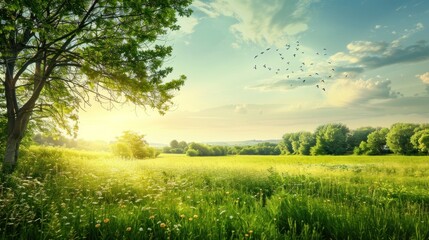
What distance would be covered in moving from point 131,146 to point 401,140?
2735 inches

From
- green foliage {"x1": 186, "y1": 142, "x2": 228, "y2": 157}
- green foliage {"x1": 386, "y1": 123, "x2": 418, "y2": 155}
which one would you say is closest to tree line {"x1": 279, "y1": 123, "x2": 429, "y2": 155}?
green foliage {"x1": 386, "y1": 123, "x2": 418, "y2": 155}

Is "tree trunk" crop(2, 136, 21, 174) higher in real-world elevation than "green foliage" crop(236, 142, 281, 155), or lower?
lower

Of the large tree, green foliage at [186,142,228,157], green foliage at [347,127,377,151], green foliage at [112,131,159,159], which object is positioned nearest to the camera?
the large tree

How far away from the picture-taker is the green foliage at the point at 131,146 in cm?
4851

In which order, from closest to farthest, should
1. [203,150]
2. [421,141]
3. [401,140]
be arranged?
[421,141] → [401,140] → [203,150]

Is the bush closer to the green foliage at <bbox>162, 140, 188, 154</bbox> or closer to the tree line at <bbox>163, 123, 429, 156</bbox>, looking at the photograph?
the tree line at <bbox>163, 123, 429, 156</bbox>

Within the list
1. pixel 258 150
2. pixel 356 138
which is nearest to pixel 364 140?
pixel 356 138

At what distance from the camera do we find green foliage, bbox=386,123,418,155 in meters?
80.2

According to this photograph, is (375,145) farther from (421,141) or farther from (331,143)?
(421,141)

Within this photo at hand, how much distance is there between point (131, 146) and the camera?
172 feet

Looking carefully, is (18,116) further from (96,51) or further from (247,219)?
(247,219)

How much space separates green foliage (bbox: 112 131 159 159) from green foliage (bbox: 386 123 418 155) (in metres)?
64.5

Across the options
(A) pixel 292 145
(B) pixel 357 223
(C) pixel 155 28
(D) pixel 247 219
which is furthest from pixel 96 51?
(A) pixel 292 145

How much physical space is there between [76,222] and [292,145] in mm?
123605
